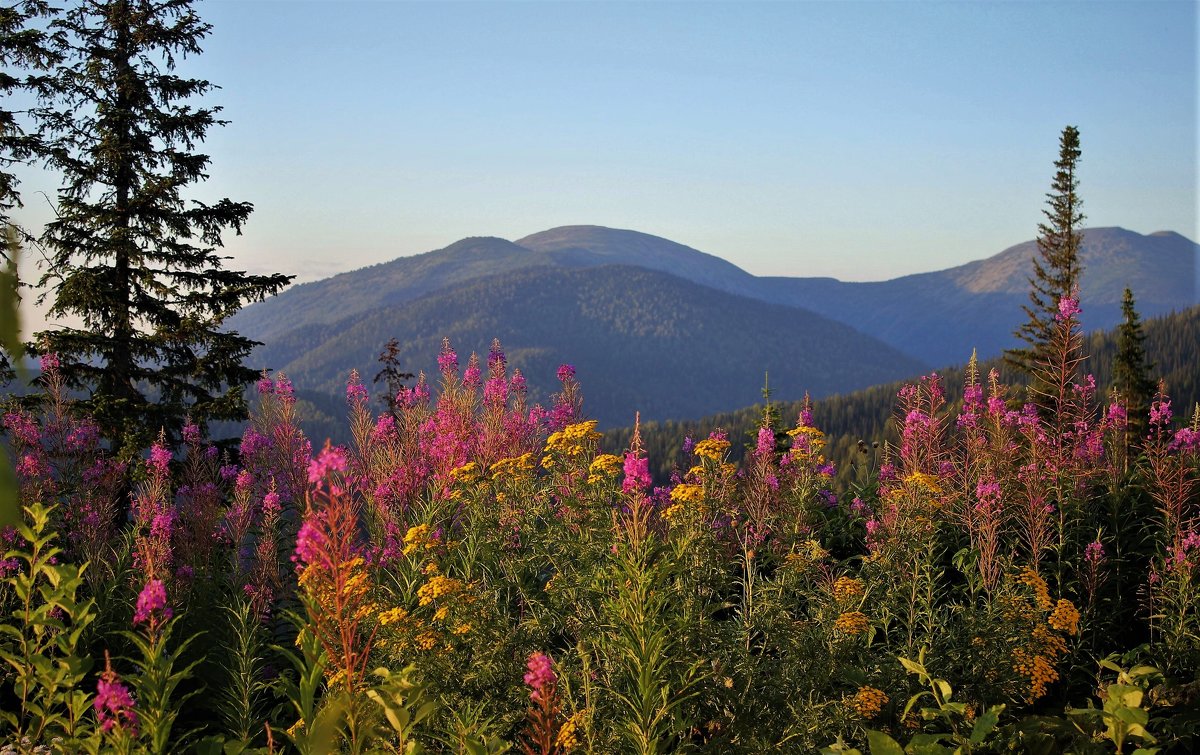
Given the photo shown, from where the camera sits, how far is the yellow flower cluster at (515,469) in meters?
5.19

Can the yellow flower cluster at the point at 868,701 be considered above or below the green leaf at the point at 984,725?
below

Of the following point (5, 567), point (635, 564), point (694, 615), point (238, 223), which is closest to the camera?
point (635, 564)

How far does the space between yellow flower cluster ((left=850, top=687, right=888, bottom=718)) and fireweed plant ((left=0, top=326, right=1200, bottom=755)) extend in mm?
23

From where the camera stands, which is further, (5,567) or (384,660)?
(5,567)

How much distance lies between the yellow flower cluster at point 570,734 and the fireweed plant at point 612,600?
0.02 m

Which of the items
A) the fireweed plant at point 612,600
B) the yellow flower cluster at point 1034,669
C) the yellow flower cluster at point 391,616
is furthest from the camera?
the yellow flower cluster at point 1034,669

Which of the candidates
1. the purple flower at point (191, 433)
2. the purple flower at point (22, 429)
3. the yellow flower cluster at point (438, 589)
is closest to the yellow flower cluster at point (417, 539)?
the yellow flower cluster at point (438, 589)

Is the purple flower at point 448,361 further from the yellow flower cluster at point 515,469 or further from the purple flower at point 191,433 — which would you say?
the yellow flower cluster at point 515,469

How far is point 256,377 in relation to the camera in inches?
571

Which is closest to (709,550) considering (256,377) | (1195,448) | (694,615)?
(694,615)

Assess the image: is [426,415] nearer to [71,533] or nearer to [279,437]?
[279,437]

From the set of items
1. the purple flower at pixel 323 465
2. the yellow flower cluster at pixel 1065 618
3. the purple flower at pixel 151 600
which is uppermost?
the purple flower at pixel 323 465

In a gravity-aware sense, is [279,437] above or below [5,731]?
above

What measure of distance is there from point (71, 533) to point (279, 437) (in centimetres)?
192
